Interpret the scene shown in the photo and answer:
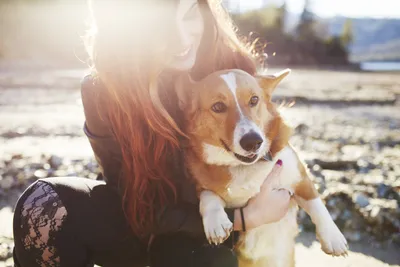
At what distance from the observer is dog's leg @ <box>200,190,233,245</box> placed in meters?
1.74

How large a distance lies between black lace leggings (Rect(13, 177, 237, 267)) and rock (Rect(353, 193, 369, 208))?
1191 mm

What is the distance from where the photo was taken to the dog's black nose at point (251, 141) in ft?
5.88

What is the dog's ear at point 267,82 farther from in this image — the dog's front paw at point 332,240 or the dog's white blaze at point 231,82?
the dog's front paw at point 332,240

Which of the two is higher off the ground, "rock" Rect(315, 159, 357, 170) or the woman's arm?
the woman's arm

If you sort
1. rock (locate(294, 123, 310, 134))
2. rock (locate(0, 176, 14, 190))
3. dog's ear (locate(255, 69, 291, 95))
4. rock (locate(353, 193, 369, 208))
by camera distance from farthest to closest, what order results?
rock (locate(294, 123, 310, 134))
rock (locate(0, 176, 14, 190))
rock (locate(353, 193, 369, 208))
dog's ear (locate(255, 69, 291, 95))

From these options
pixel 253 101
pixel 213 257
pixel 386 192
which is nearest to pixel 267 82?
pixel 253 101

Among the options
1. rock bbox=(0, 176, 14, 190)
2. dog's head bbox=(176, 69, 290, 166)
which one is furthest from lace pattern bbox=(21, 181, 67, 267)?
rock bbox=(0, 176, 14, 190)

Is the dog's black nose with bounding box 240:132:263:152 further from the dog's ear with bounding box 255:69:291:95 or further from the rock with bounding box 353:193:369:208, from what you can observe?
the rock with bounding box 353:193:369:208

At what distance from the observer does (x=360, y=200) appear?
2.75 m

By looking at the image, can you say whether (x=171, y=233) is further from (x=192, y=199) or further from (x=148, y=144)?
(x=148, y=144)

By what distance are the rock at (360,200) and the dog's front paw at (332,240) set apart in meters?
0.90

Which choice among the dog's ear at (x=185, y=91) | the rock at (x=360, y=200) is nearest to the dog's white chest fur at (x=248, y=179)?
the dog's ear at (x=185, y=91)

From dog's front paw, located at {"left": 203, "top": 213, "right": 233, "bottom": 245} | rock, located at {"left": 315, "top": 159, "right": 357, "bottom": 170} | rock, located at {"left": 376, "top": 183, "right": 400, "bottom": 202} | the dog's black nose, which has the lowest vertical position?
rock, located at {"left": 315, "top": 159, "right": 357, "bottom": 170}

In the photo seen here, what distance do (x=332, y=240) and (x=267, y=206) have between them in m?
0.30
